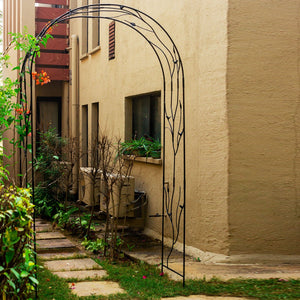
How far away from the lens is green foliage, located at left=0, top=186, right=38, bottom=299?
3.80m

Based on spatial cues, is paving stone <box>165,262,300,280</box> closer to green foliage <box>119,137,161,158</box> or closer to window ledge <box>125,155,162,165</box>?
window ledge <box>125,155,162,165</box>

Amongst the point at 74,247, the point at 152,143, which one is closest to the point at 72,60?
the point at 152,143

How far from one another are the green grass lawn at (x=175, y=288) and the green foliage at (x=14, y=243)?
Result: 109cm

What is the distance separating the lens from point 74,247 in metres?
8.01

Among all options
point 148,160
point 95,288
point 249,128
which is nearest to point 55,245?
point 148,160

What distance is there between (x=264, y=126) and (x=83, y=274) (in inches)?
122

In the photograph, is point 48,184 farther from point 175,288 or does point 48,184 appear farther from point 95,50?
point 175,288

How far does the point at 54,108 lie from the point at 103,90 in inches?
173

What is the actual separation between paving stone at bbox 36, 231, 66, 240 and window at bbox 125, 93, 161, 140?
234cm

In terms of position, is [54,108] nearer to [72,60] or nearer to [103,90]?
[72,60]

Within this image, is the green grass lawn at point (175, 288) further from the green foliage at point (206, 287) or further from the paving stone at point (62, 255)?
the paving stone at point (62, 255)

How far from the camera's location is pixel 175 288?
532cm

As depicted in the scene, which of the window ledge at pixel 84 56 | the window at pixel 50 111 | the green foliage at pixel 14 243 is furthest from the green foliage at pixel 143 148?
the window at pixel 50 111

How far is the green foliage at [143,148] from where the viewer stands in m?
8.66
